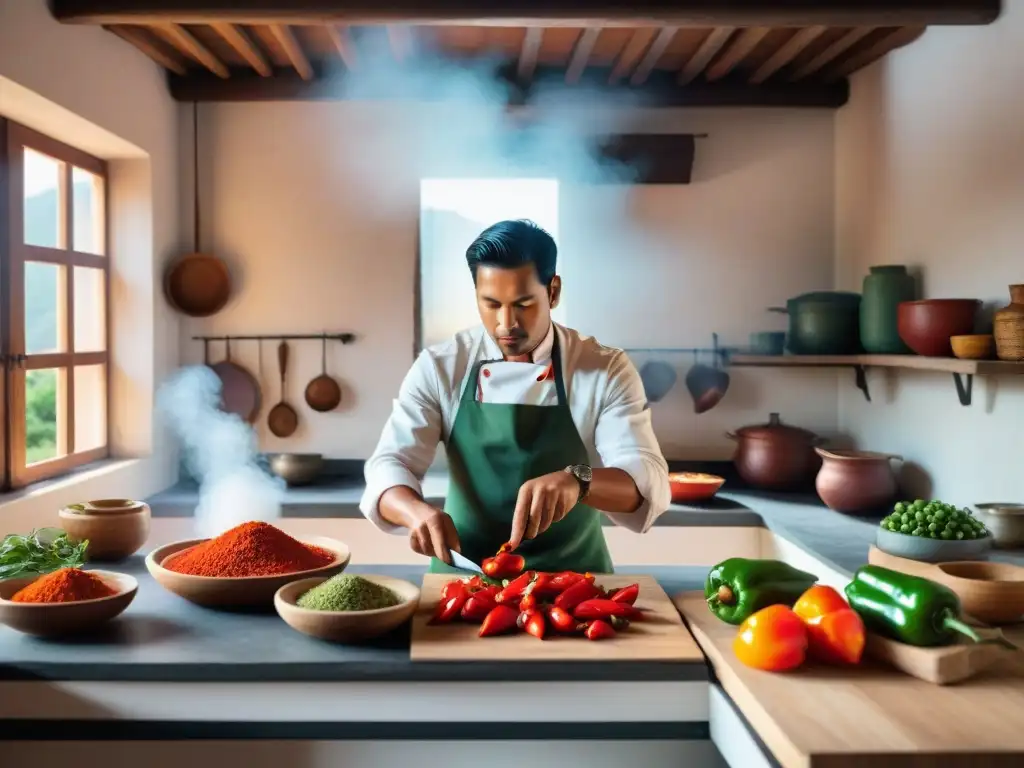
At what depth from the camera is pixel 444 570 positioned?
235 centimetres

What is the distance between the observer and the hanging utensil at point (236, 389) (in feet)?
14.4

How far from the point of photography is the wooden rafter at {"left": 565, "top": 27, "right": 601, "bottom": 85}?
143 inches

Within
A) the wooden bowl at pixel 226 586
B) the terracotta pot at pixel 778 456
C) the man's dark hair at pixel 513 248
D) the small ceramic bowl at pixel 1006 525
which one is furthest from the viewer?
the terracotta pot at pixel 778 456

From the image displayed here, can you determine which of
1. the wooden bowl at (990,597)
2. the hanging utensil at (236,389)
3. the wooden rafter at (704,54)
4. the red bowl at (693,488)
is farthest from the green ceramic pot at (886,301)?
the hanging utensil at (236,389)

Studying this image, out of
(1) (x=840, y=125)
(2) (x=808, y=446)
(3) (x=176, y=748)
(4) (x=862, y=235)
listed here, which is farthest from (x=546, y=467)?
(1) (x=840, y=125)

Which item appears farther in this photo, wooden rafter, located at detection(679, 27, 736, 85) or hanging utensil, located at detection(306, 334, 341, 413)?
hanging utensil, located at detection(306, 334, 341, 413)

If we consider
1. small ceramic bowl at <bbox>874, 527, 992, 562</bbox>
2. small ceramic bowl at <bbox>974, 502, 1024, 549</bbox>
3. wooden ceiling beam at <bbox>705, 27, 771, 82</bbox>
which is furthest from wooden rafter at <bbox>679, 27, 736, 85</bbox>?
small ceramic bowl at <bbox>874, 527, 992, 562</bbox>

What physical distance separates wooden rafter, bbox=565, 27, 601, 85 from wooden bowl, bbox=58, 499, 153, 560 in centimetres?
239

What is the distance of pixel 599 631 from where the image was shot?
1685 mm

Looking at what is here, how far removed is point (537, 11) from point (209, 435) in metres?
2.45

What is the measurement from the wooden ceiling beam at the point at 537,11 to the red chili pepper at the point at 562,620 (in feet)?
7.12

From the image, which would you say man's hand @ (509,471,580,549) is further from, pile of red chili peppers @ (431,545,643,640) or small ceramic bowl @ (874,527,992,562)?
small ceramic bowl @ (874,527,992,562)

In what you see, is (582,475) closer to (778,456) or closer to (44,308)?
(778,456)

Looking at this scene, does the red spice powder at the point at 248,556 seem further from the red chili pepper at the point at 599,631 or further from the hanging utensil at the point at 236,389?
the hanging utensil at the point at 236,389
